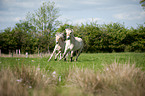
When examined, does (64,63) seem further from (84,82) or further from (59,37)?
(84,82)

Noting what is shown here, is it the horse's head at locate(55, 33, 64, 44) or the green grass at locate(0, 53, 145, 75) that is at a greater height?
the horse's head at locate(55, 33, 64, 44)

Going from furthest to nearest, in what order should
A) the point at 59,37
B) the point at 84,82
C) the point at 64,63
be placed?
the point at 59,37 → the point at 64,63 → the point at 84,82

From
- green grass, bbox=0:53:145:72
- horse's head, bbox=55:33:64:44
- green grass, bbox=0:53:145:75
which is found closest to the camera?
green grass, bbox=0:53:145:75

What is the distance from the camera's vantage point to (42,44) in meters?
26.2

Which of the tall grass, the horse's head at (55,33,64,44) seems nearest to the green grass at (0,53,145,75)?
the tall grass

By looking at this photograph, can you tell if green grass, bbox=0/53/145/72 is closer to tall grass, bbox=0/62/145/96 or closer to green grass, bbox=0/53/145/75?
green grass, bbox=0/53/145/75

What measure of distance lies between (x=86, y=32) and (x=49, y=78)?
24148 mm

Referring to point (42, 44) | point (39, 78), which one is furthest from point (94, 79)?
point (42, 44)

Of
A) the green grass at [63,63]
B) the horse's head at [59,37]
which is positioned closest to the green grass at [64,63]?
the green grass at [63,63]

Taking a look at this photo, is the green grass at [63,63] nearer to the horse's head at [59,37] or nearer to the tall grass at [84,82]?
the tall grass at [84,82]

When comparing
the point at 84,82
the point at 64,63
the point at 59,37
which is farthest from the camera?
the point at 59,37

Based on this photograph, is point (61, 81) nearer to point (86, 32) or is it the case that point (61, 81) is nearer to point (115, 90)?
point (115, 90)

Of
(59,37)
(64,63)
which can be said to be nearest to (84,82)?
(64,63)

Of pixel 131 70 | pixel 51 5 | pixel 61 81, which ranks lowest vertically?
pixel 61 81
